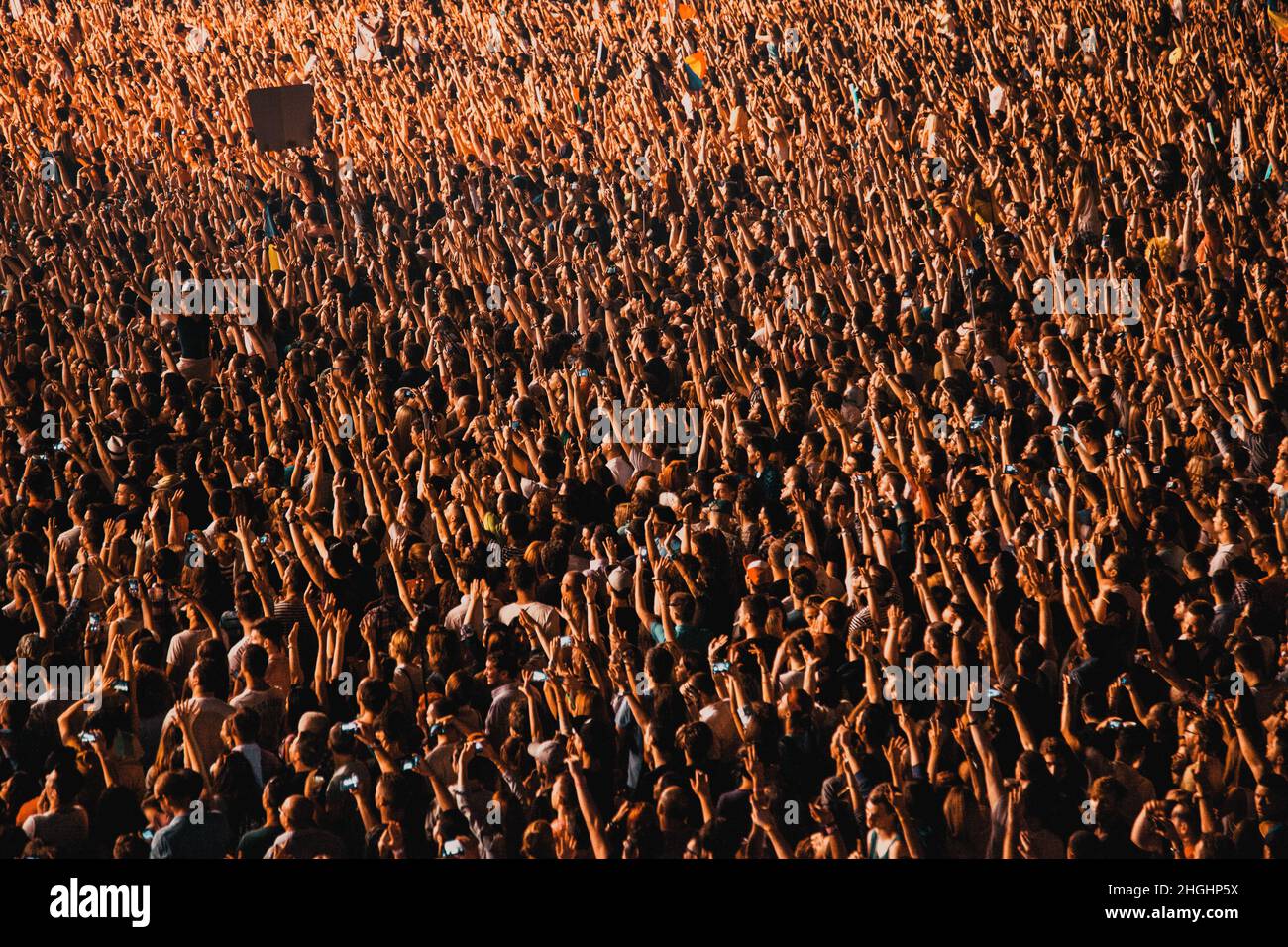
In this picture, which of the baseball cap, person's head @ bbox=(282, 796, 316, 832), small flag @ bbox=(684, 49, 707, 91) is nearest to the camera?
person's head @ bbox=(282, 796, 316, 832)

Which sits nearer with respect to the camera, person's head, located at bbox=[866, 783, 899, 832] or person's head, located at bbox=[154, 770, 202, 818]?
person's head, located at bbox=[866, 783, 899, 832]

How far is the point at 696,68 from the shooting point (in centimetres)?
1471

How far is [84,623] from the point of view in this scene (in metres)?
7.34

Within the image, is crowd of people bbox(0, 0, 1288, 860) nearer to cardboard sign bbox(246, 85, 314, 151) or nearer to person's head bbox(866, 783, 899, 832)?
person's head bbox(866, 783, 899, 832)

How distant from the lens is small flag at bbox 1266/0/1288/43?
12.0 meters

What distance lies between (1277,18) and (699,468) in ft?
23.1

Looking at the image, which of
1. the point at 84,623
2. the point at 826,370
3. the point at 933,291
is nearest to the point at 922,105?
the point at 933,291

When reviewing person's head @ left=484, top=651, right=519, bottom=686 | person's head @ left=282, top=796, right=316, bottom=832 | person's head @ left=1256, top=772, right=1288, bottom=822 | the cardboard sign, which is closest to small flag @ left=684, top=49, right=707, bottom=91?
the cardboard sign

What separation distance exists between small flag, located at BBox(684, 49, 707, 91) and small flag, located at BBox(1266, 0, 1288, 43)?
4789 mm

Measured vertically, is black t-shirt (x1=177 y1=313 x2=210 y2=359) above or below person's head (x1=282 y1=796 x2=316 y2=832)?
above

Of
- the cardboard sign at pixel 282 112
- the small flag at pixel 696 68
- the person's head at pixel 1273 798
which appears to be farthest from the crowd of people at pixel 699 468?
the cardboard sign at pixel 282 112

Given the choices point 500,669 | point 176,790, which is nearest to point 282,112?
point 500,669

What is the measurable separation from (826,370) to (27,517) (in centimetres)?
422

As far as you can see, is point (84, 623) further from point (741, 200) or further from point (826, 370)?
point (741, 200)
